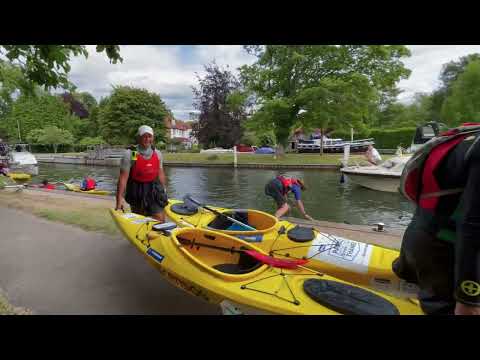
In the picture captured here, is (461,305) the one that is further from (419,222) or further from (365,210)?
Result: (365,210)

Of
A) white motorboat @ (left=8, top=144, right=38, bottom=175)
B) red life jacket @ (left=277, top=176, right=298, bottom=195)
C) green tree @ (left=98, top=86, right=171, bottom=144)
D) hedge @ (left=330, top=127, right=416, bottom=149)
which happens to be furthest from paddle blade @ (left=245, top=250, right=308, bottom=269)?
green tree @ (left=98, top=86, right=171, bottom=144)

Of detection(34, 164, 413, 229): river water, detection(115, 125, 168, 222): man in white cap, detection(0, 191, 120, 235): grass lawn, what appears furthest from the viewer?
detection(34, 164, 413, 229): river water

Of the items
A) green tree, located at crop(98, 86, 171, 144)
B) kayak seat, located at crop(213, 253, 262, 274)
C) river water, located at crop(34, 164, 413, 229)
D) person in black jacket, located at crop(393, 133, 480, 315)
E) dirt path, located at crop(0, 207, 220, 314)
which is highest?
green tree, located at crop(98, 86, 171, 144)

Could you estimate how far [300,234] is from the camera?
3.81 metres

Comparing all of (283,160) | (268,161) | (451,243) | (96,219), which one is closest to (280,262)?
(451,243)

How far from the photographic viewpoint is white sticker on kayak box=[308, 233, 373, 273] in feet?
10.8

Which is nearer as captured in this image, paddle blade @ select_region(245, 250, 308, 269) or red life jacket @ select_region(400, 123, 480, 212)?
red life jacket @ select_region(400, 123, 480, 212)

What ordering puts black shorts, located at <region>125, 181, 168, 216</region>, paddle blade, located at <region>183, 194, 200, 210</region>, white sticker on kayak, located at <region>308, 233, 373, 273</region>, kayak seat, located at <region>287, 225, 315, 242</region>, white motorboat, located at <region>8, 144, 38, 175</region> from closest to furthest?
white sticker on kayak, located at <region>308, 233, 373, 273</region>, kayak seat, located at <region>287, 225, 315, 242</region>, black shorts, located at <region>125, 181, 168, 216</region>, paddle blade, located at <region>183, 194, 200, 210</region>, white motorboat, located at <region>8, 144, 38, 175</region>

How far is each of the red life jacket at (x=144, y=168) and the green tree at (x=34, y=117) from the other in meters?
52.9

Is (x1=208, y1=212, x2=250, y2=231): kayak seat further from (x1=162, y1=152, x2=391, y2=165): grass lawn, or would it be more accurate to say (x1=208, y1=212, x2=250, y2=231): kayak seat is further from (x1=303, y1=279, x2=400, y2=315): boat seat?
(x1=162, y1=152, x2=391, y2=165): grass lawn

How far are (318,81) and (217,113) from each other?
15.3 m

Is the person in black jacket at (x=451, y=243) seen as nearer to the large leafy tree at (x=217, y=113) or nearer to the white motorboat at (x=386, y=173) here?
the white motorboat at (x=386, y=173)

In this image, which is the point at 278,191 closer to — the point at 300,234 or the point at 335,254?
the point at 300,234

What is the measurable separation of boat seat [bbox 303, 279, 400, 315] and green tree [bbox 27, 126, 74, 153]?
4927 cm
